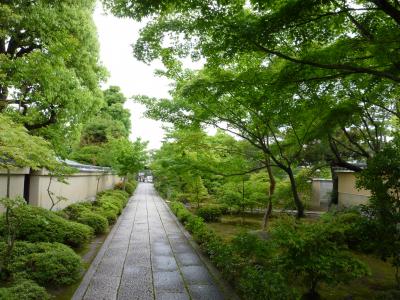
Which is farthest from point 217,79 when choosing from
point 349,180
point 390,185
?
point 349,180

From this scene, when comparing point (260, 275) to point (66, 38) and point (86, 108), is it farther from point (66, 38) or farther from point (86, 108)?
point (86, 108)

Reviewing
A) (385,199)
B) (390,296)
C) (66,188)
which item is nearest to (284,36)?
(385,199)

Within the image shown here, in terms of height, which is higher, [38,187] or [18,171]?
[18,171]

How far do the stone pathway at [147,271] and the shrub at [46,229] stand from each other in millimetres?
817

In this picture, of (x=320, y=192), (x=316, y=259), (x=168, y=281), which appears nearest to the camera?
(x=316, y=259)

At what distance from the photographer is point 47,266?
21.4ft

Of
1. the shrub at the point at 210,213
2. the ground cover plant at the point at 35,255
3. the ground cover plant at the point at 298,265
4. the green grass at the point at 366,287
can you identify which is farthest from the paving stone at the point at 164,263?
the shrub at the point at 210,213

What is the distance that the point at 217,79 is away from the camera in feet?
25.8

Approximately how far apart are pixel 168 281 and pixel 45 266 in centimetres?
242

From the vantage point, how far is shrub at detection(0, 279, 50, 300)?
5039mm

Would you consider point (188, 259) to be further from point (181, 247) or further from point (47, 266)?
point (47, 266)

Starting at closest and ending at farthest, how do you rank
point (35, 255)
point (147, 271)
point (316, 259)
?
1. point (316, 259)
2. point (35, 255)
3. point (147, 271)

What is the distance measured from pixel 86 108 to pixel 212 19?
34.2ft

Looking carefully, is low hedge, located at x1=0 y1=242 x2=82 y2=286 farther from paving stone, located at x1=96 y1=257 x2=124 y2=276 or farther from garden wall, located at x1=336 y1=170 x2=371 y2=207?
garden wall, located at x1=336 y1=170 x2=371 y2=207
